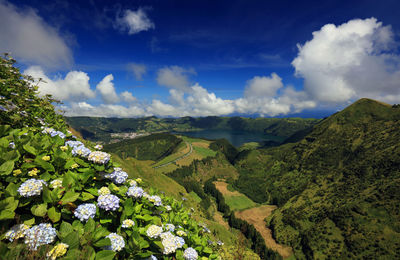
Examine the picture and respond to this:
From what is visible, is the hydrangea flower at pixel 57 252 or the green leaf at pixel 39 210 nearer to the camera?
the hydrangea flower at pixel 57 252

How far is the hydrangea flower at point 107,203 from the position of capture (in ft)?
12.5

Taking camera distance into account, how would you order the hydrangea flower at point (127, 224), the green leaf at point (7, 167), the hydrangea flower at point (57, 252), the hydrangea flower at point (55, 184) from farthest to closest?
the hydrangea flower at point (127, 224)
the hydrangea flower at point (55, 184)
the green leaf at point (7, 167)
the hydrangea flower at point (57, 252)

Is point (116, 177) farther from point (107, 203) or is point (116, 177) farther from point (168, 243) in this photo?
point (168, 243)

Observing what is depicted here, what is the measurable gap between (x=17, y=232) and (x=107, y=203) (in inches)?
57.3

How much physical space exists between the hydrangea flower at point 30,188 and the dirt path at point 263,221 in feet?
449

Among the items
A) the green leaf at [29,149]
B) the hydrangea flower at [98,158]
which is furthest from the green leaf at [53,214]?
the green leaf at [29,149]

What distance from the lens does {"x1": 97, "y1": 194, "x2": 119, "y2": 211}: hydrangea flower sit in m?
3.80

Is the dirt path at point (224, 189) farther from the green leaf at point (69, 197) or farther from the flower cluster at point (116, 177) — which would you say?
the green leaf at point (69, 197)

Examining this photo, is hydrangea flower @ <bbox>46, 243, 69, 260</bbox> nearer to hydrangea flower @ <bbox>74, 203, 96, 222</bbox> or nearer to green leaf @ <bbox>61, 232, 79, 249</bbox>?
green leaf @ <bbox>61, 232, 79, 249</bbox>

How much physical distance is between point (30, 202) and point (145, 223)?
9.35 ft

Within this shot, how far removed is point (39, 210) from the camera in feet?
10.5

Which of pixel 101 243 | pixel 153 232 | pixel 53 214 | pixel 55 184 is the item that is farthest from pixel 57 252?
pixel 153 232

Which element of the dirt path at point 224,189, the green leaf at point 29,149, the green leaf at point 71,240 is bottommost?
the dirt path at point 224,189

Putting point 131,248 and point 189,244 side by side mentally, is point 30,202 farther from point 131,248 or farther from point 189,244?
point 189,244
